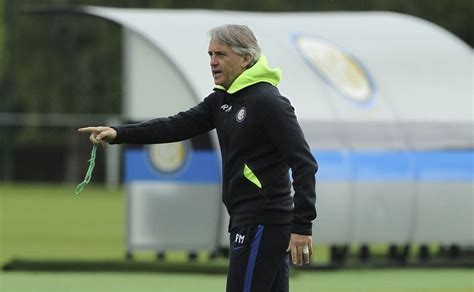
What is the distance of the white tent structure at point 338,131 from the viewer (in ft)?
56.3

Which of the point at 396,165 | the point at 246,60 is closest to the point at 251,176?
the point at 246,60

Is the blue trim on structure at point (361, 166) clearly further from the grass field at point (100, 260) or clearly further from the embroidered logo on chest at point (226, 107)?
the embroidered logo on chest at point (226, 107)

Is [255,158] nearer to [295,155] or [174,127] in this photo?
[295,155]

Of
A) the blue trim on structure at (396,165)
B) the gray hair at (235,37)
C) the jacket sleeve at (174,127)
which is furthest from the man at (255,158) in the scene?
the blue trim on structure at (396,165)

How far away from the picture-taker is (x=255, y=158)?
280 inches

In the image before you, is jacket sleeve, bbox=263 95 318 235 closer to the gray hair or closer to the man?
the man

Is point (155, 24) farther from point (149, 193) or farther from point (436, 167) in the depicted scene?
point (436, 167)

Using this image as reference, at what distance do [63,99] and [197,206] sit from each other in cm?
2445

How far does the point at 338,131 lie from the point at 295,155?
1045cm

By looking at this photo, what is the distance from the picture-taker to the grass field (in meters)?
14.7

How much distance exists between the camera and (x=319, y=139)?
1717 centimetres

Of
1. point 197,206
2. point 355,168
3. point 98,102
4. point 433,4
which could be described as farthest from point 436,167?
point 98,102

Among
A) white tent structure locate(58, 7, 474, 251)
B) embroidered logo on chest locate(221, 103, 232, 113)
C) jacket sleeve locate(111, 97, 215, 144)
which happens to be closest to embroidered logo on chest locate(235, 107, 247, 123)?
embroidered logo on chest locate(221, 103, 232, 113)

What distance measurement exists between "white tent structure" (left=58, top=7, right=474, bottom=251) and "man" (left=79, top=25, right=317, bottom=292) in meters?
9.51
